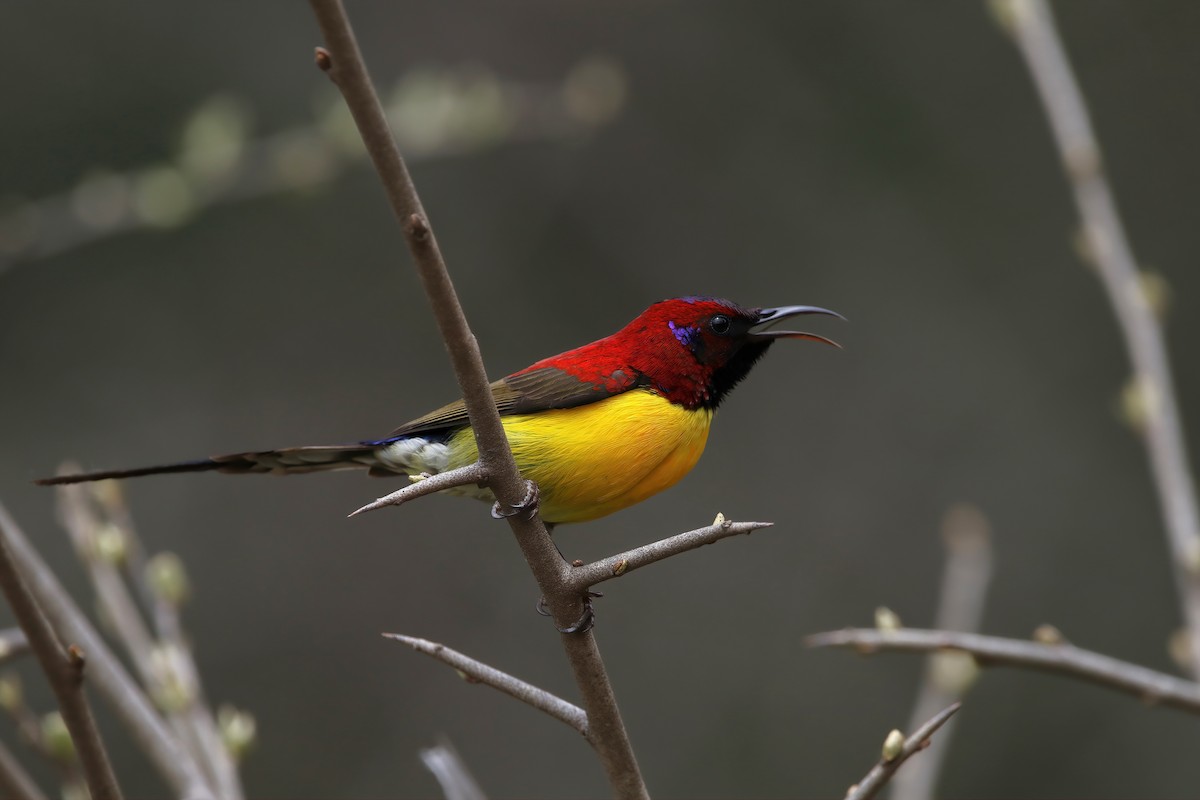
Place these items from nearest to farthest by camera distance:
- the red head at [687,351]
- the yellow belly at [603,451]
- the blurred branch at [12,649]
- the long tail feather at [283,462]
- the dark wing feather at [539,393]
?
1. the blurred branch at [12,649]
2. the long tail feather at [283,462]
3. the yellow belly at [603,451]
4. the dark wing feather at [539,393]
5. the red head at [687,351]

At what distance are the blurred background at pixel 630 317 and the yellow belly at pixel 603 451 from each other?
5.10m

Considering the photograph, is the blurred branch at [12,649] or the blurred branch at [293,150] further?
the blurred branch at [293,150]

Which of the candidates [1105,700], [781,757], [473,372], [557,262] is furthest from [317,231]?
[473,372]

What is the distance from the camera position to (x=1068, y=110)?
12.5ft

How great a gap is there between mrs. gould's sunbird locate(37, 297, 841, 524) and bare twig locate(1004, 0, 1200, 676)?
786 millimetres

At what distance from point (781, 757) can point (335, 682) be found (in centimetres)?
299

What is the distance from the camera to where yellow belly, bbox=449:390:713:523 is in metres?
3.54

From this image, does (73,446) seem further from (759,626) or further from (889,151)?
(889,151)

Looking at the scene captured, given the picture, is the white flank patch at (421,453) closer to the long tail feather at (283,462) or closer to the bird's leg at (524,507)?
the long tail feather at (283,462)

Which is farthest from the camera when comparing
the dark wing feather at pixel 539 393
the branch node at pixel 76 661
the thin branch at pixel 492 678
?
the dark wing feather at pixel 539 393

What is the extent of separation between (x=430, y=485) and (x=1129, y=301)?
2.32 meters

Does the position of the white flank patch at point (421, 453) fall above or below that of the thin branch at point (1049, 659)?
above

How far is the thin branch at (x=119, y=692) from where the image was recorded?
93.6 inches

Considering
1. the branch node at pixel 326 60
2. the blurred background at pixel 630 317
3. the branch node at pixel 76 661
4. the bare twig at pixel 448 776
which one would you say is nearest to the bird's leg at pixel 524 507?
the bare twig at pixel 448 776
